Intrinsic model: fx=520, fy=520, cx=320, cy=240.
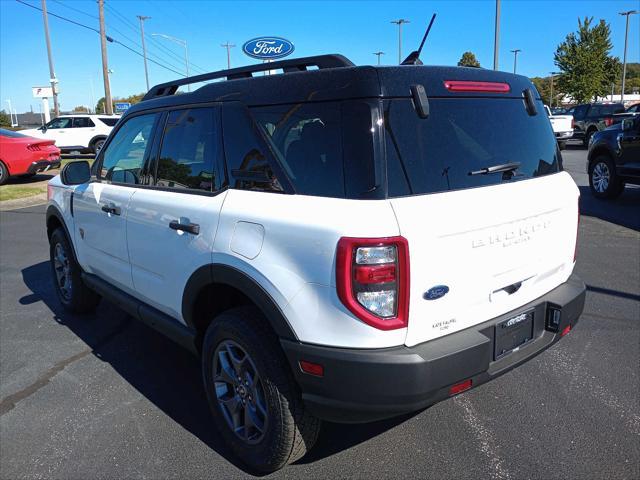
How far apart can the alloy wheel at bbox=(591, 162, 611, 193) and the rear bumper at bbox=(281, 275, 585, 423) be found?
9134mm

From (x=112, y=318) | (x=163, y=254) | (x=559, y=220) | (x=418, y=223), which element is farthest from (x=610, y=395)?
(x=112, y=318)

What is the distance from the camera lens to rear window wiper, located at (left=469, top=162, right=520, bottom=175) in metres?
2.45

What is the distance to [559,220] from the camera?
2781mm

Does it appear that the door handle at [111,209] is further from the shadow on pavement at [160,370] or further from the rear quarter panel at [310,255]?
the rear quarter panel at [310,255]

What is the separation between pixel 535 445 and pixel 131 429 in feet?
7.48

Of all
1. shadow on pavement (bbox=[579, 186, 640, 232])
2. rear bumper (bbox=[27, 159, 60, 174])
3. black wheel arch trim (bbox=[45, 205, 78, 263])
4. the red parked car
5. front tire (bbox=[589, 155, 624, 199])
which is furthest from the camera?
rear bumper (bbox=[27, 159, 60, 174])

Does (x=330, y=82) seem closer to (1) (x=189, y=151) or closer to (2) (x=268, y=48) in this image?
(1) (x=189, y=151)

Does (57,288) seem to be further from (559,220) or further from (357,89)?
(559,220)

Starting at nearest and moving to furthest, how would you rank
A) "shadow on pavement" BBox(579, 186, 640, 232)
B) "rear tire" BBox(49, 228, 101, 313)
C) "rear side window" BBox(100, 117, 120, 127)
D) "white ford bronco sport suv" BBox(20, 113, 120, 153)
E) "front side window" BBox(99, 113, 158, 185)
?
"front side window" BBox(99, 113, 158, 185) → "rear tire" BBox(49, 228, 101, 313) → "shadow on pavement" BBox(579, 186, 640, 232) → "white ford bronco sport suv" BBox(20, 113, 120, 153) → "rear side window" BBox(100, 117, 120, 127)

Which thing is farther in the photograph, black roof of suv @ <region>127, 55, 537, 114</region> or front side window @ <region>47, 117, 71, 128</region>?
front side window @ <region>47, 117, 71, 128</region>

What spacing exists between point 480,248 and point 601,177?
30.7ft

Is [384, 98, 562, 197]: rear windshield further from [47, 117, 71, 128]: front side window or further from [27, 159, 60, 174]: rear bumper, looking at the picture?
[47, 117, 71, 128]: front side window

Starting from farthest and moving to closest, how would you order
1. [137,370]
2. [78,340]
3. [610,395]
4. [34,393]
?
[78,340], [137,370], [34,393], [610,395]

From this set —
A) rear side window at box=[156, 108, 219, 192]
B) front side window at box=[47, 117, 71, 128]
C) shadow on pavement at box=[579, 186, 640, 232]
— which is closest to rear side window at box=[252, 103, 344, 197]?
rear side window at box=[156, 108, 219, 192]
